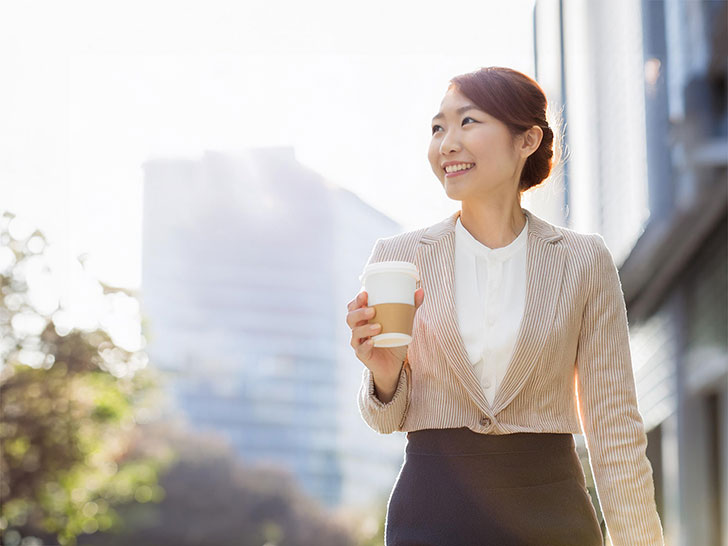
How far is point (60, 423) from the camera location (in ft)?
55.8

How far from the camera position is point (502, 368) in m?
2.43

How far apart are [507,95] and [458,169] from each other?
0.20 metres

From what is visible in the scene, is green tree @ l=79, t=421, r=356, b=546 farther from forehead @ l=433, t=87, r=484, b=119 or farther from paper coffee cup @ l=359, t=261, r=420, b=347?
paper coffee cup @ l=359, t=261, r=420, b=347

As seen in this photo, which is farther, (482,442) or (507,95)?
(507,95)

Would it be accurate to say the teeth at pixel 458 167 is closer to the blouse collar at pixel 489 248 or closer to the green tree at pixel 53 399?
the blouse collar at pixel 489 248

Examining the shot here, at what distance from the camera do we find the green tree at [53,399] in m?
16.6

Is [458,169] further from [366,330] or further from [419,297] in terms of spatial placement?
[366,330]

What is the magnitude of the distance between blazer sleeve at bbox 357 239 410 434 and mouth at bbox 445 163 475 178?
29 centimetres

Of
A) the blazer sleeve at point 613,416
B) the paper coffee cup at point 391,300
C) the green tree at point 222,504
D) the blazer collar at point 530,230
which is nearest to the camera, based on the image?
the paper coffee cup at point 391,300

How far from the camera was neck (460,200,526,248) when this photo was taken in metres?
2.63

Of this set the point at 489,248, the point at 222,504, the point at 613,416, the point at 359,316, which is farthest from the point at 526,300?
the point at 222,504

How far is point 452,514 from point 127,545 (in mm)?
51997

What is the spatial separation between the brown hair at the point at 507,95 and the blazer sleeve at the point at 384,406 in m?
0.46

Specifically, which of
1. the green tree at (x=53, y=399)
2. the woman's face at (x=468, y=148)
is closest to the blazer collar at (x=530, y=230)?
the woman's face at (x=468, y=148)
